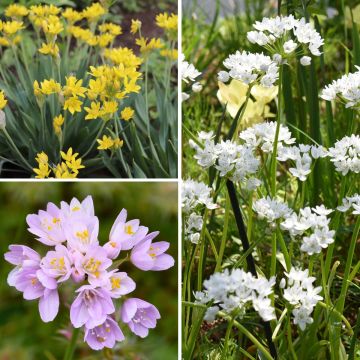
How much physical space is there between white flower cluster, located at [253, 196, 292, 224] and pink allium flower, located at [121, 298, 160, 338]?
0.21 meters

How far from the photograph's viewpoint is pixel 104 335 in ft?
3.67

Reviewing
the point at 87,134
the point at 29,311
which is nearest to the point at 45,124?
the point at 87,134

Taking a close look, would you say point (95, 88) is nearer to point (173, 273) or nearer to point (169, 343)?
point (173, 273)

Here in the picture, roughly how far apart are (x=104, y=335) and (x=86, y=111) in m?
0.67

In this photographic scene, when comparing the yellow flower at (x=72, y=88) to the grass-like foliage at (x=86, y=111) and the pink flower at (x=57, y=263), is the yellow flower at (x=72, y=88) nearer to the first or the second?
the grass-like foliage at (x=86, y=111)

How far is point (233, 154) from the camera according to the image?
1.13 m

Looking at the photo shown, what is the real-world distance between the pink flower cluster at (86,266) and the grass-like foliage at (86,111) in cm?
32

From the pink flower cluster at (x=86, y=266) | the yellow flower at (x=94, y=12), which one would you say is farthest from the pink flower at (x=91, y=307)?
the yellow flower at (x=94, y=12)

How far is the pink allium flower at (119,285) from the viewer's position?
1078 mm

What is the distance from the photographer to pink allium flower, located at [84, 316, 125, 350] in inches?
43.8

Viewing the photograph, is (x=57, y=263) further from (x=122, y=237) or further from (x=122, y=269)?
(x=122, y=269)

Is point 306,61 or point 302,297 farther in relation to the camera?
point 306,61

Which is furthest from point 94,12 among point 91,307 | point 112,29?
point 91,307

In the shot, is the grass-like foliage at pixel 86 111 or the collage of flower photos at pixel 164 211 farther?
the grass-like foliage at pixel 86 111
